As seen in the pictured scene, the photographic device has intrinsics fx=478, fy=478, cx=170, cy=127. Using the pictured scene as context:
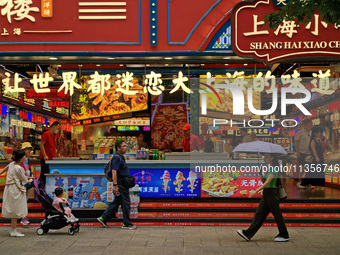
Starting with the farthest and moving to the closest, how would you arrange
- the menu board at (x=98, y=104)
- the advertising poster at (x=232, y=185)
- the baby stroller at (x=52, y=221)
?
1. the menu board at (x=98, y=104)
2. the advertising poster at (x=232, y=185)
3. the baby stroller at (x=52, y=221)

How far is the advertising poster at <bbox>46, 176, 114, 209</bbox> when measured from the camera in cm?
1057

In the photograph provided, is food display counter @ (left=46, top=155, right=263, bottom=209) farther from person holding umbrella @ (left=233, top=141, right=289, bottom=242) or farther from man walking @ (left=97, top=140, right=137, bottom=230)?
person holding umbrella @ (left=233, top=141, right=289, bottom=242)

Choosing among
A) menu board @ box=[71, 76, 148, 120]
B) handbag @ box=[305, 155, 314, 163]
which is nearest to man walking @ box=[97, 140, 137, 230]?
handbag @ box=[305, 155, 314, 163]

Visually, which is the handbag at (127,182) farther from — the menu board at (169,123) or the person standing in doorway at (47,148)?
the menu board at (169,123)

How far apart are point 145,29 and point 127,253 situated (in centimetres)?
544

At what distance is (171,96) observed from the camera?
15875 mm

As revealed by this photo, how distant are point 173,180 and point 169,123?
5.12m

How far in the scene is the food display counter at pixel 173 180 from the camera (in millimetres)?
10641

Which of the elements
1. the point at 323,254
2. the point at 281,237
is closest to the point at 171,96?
the point at 281,237

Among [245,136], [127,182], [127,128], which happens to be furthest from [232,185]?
[127,128]

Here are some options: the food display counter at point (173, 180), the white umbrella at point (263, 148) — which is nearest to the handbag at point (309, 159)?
the food display counter at point (173, 180)

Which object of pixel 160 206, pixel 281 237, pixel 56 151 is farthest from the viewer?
pixel 56 151

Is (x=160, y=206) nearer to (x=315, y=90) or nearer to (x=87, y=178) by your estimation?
(x=87, y=178)

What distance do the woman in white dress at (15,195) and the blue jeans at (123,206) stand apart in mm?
1646
